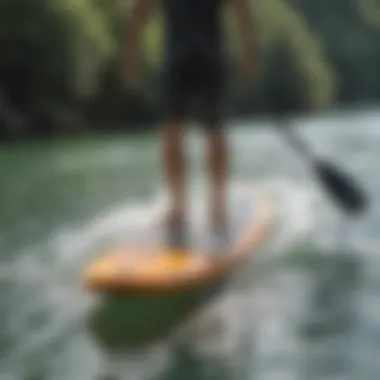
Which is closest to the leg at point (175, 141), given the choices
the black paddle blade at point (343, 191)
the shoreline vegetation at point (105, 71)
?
the black paddle blade at point (343, 191)

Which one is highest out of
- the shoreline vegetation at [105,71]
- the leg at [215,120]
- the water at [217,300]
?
the shoreline vegetation at [105,71]

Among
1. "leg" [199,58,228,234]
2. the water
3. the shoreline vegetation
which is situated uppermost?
the shoreline vegetation

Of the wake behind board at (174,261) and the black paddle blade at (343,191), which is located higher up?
the black paddle blade at (343,191)

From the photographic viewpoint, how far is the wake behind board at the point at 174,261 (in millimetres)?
1311

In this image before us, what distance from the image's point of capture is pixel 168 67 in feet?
4.99

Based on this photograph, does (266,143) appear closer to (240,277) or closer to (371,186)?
(371,186)

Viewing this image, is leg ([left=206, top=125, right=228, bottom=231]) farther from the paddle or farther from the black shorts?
the paddle

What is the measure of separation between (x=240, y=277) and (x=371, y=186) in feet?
2.52

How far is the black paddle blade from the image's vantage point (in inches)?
72.6

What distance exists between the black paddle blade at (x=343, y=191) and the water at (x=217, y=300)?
3 cm

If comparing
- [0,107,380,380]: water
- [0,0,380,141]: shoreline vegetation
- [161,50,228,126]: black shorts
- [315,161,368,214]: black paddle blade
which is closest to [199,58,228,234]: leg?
[161,50,228,126]: black shorts

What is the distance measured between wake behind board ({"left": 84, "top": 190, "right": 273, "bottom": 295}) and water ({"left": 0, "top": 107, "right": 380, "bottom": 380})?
0.12 ft

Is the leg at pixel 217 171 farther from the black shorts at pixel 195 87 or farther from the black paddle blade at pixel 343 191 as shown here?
the black paddle blade at pixel 343 191

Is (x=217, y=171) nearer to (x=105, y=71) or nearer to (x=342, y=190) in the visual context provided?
(x=342, y=190)
